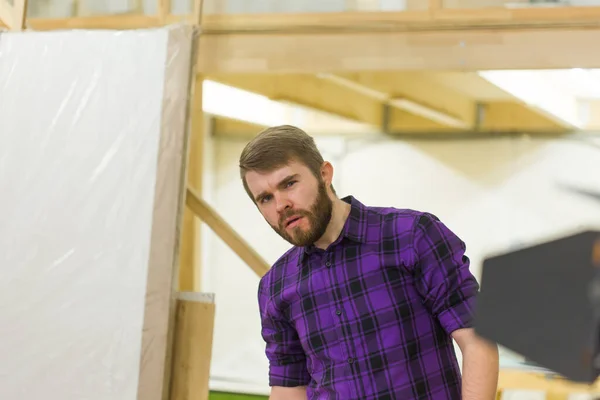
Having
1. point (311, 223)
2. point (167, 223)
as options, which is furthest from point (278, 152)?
point (167, 223)

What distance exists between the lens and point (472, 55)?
283 cm

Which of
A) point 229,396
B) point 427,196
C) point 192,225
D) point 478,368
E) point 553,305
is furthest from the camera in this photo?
point 229,396

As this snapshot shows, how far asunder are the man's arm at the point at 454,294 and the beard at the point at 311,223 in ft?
0.60

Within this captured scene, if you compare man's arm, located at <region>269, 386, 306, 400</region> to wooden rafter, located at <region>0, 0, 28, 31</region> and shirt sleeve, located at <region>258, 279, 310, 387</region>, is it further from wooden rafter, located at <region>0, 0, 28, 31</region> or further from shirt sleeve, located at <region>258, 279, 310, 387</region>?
wooden rafter, located at <region>0, 0, 28, 31</region>

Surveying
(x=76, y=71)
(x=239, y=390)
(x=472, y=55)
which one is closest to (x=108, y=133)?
(x=76, y=71)

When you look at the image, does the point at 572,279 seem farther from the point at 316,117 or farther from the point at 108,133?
the point at 316,117

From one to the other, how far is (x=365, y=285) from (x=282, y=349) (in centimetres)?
26

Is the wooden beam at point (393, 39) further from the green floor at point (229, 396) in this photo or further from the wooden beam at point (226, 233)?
the green floor at point (229, 396)

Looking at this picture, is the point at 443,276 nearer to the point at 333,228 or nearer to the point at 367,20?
the point at 333,228

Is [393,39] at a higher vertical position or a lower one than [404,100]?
lower

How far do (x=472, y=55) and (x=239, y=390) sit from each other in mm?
3043

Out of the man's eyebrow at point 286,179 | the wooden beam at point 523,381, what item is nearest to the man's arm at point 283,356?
the man's eyebrow at point 286,179

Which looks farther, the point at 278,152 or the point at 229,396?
the point at 229,396

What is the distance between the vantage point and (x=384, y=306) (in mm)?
1647
